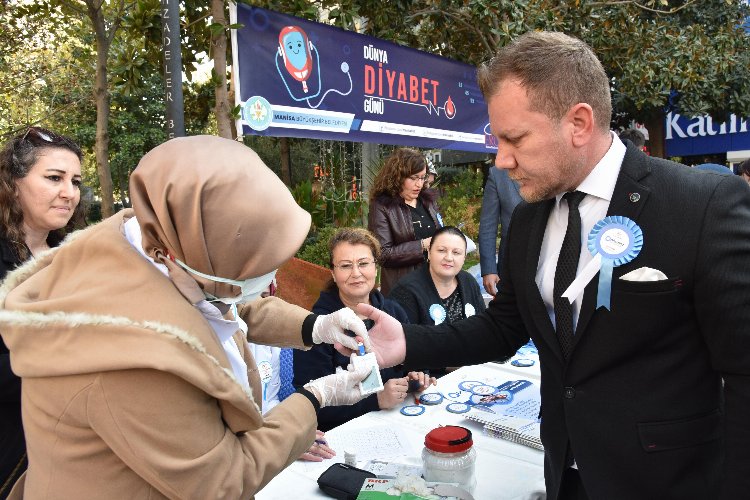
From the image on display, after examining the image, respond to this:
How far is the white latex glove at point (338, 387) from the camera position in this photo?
1631 mm

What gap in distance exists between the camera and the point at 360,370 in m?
1.79

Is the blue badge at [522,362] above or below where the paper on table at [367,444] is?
above

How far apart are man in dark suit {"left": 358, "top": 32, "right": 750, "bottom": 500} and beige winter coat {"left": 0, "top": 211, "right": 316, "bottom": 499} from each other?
2.61 feet

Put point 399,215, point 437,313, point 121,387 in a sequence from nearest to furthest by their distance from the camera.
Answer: point 121,387 → point 437,313 → point 399,215

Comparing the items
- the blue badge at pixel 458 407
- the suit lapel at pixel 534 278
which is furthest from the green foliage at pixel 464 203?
the suit lapel at pixel 534 278

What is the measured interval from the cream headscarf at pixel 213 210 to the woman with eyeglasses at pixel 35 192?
4.19 feet

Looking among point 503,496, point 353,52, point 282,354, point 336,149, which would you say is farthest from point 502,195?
point 336,149

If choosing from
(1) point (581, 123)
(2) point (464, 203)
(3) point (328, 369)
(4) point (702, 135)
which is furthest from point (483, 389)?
(4) point (702, 135)

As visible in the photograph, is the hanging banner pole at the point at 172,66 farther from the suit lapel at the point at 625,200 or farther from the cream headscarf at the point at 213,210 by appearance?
the suit lapel at the point at 625,200

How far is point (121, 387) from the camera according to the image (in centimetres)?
112

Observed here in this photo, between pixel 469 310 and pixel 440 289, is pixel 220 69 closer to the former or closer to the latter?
pixel 440 289

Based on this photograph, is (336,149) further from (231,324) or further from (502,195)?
(231,324)

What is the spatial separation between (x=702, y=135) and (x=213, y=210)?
16485 mm

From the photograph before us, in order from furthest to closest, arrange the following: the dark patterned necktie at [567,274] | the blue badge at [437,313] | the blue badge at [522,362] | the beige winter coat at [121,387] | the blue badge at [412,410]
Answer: the blue badge at [437,313]
the blue badge at [522,362]
the blue badge at [412,410]
the dark patterned necktie at [567,274]
the beige winter coat at [121,387]
